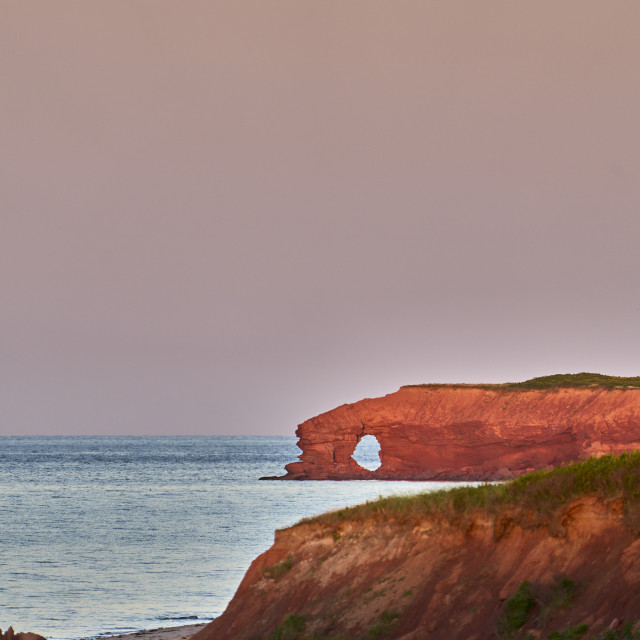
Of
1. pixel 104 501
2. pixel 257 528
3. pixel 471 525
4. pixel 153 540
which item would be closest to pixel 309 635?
pixel 471 525

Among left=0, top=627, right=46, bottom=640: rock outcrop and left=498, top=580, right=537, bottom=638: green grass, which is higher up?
left=498, top=580, right=537, bottom=638: green grass

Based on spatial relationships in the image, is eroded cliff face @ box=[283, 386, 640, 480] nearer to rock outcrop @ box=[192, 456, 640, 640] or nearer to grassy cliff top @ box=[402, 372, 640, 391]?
grassy cliff top @ box=[402, 372, 640, 391]

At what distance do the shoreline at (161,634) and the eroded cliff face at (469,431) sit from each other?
7888 centimetres

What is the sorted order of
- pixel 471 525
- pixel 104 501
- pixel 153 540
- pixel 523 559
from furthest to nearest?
pixel 104 501 → pixel 153 540 → pixel 471 525 → pixel 523 559

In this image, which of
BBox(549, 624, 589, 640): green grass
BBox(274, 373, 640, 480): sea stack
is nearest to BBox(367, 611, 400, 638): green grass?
BBox(549, 624, 589, 640): green grass

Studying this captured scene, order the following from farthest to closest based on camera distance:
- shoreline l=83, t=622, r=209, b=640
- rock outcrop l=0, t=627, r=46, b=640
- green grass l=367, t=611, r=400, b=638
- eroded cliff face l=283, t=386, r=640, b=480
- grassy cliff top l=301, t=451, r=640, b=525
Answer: eroded cliff face l=283, t=386, r=640, b=480
shoreline l=83, t=622, r=209, b=640
rock outcrop l=0, t=627, r=46, b=640
green grass l=367, t=611, r=400, b=638
grassy cliff top l=301, t=451, r=640, b=525

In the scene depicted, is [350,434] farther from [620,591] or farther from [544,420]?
[620,591]

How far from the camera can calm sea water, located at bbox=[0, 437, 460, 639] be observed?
99.5 ft

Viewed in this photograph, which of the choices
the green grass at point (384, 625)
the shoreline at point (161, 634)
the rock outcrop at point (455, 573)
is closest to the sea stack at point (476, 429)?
the shoreline at point (161, 634)

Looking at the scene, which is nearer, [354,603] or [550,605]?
[550,605]

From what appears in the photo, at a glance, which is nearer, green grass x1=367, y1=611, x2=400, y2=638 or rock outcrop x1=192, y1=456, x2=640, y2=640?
rock outcrop x1=192, y1=456, x2=640, y2=640

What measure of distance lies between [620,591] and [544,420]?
93597mm

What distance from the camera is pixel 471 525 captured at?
17.7 metres

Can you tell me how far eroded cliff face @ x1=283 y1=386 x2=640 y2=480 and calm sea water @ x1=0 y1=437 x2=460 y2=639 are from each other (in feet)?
37.8
